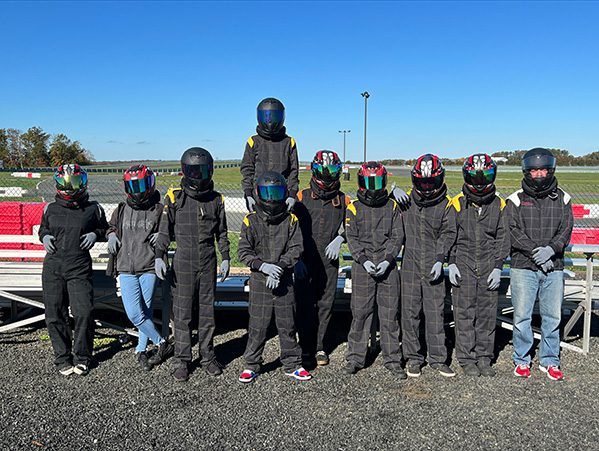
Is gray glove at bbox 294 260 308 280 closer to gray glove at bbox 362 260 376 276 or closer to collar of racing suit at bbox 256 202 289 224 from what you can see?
collar of racing suit at bbox 256 202 289 224

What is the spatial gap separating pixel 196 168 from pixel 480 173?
2751 mm

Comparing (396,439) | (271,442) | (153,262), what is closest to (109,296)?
(153,262)

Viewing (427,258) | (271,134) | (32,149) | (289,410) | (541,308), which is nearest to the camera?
(289,410)

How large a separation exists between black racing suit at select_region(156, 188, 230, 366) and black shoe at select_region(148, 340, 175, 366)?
0.40 m

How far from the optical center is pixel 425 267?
5.04 metres

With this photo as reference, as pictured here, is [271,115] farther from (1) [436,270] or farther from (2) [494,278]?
(2) [494,278]

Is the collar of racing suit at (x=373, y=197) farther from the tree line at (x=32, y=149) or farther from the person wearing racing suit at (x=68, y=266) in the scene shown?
the tree line at (x=32, y=149)

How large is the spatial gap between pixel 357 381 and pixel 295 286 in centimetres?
114

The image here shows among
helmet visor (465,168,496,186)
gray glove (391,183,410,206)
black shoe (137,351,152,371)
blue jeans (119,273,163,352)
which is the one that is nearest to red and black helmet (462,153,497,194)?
helmet visor (465,168,496,186)

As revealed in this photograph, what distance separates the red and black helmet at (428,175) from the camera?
488cm

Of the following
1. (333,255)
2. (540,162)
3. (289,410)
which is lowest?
(289,410)

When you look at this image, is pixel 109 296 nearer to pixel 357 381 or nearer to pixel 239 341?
pixel 239 341

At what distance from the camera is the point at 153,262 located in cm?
517

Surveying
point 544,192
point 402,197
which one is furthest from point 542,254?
point 402,197
